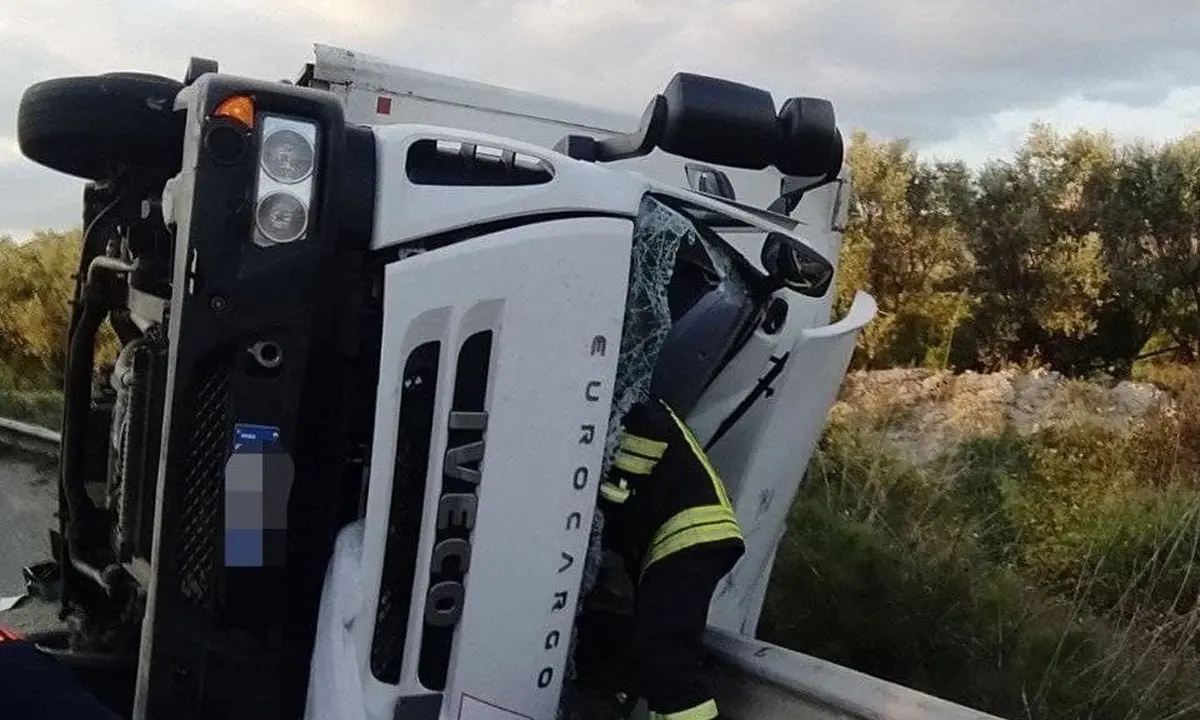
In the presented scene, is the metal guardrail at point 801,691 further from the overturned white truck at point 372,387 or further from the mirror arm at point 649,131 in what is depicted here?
the mirror arm at point 649,131

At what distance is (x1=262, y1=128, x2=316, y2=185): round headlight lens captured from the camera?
2285mm

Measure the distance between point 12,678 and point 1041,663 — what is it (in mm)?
3322

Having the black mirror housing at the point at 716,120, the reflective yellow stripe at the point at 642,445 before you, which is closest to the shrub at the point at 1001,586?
the reflective yellow stripe at the point at 642,445

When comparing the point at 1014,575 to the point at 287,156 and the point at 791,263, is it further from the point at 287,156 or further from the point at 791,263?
the point at 287,156

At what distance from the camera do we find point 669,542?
260 cm

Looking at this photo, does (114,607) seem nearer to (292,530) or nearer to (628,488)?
(292,530)

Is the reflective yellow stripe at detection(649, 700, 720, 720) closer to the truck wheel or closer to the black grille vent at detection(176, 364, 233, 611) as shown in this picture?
the black grille vent at detection(176, 364, 233, 611)

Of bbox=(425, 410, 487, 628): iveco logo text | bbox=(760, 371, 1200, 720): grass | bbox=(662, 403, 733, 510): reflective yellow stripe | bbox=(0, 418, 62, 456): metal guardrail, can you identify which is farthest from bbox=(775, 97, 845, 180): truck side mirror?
bbox=(0, 418, 62, 456): metal guardrail

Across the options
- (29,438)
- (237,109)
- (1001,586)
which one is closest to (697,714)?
(237,109)

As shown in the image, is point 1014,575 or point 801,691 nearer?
point 801,691

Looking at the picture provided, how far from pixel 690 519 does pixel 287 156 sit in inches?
41.7

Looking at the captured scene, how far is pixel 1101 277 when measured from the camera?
44.7 ft

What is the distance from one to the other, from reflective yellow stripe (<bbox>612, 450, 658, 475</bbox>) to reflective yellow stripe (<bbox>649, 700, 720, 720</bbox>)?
0.48 meters

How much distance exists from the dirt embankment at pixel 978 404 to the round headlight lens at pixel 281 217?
6384mm
